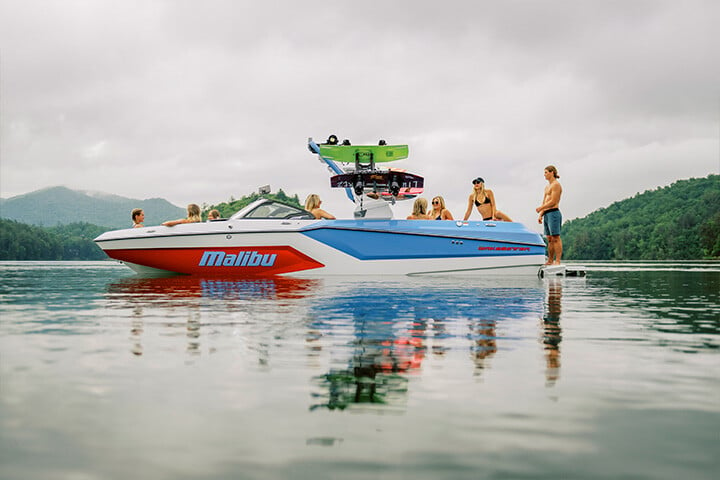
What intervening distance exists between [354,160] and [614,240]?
327 ft

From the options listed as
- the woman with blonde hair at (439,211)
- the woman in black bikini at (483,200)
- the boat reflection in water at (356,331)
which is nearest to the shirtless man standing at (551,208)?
the woman in black bikini at (483,200)

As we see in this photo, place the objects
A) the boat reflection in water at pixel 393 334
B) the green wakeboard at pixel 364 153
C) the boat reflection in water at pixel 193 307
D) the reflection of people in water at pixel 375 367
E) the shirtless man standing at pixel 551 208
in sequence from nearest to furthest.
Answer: the reflection of people in water at pixel 375 367 < the boat reflection in water at pixel 393 334 < the boat reflection in water at pixel 193 307 < the green wakeboard at pixel 364 153 < the shirtless man standing at pixel 551 208

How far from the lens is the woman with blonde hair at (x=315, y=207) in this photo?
42.0 feet

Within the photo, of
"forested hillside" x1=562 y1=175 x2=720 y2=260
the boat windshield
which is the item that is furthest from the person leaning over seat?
"forested hillside" x1=562 y1=175 x2=720 y2=260

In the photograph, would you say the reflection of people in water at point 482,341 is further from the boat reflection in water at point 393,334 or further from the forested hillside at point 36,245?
the forested hillside at point 36,245

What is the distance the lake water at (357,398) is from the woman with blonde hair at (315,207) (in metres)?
7.85

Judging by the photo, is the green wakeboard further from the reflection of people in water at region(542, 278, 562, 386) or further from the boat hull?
the reflection of people in water at region(542, 278, 562, 386)

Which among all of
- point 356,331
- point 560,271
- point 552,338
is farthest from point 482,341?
point 560,271

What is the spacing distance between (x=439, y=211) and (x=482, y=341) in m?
9.53

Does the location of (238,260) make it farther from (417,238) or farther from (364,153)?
(417,238)

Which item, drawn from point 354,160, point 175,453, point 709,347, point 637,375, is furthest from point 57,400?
point 354,160

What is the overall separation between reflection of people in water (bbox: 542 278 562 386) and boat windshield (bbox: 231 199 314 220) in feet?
21.4

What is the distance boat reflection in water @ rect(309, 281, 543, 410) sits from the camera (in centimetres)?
261

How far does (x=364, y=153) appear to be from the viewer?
467 inches
